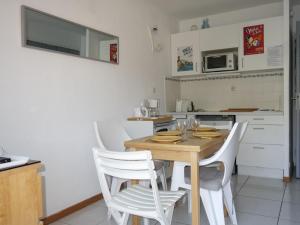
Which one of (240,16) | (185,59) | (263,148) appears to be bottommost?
(263,148)

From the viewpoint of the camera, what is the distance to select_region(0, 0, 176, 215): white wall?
6.83ft

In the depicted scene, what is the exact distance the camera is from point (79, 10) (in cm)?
267

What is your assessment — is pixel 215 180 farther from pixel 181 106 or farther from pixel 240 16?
pixel 240 16

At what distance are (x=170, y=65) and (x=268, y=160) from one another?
2.05 m

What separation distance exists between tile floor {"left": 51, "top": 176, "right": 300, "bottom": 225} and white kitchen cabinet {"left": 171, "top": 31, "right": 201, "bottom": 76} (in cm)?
189

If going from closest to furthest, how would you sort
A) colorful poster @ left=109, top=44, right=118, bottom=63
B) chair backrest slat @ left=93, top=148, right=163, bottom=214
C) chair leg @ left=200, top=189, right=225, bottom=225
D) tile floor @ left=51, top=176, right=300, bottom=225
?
chair backrest slat @ left=93, top=148, right=163, bottom=214 < chair leg @ left=200, top=189, right=225, bottom=225 < tile floor @ left=51, top=176, right=300, bottom=225 < colorful poster @ left=109, top=44, right=118, bottom=63

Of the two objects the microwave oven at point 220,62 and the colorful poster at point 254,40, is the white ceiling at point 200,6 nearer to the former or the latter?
the colorful poster at point 254,40

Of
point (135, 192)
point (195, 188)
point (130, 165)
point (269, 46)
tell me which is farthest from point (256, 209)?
point (269, 46)

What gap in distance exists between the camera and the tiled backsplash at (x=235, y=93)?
158 inches

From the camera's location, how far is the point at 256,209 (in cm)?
259

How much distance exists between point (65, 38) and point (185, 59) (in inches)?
88.8

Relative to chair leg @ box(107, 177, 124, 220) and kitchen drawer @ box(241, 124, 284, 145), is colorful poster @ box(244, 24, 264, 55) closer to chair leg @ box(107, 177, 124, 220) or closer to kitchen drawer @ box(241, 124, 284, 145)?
kitchen drawer @ box(241, 124, 284, 145)

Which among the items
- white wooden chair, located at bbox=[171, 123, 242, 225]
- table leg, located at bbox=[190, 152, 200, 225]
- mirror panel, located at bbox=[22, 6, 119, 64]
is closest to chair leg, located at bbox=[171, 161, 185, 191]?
white wooden chair, located at bbox=[171, 123, 242, 225]

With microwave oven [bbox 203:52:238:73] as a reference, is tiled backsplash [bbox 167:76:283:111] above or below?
below
